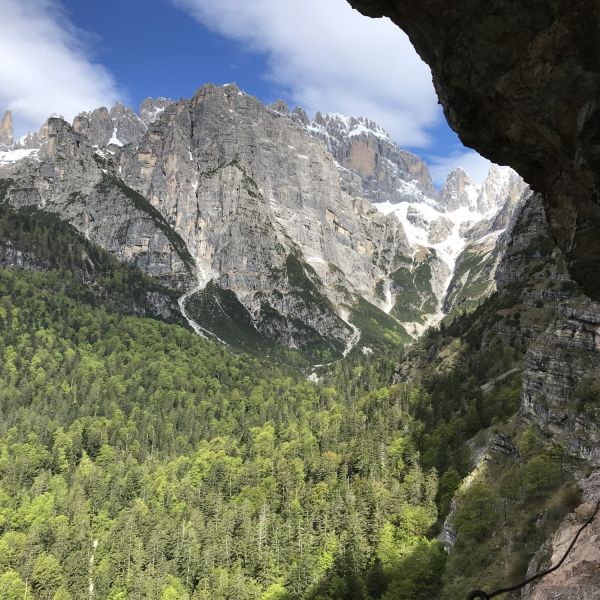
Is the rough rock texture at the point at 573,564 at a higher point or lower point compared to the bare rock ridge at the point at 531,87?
lower

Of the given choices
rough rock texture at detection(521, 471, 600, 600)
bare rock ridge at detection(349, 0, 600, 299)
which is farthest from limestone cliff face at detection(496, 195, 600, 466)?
bare rock ridge at detection(349, 0, 600, 299)

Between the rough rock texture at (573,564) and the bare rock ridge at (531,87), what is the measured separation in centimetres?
1091

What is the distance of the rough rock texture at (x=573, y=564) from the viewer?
1803cm

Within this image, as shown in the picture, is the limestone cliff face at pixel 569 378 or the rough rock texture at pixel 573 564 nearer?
the rough rock texture at pixel 573 564

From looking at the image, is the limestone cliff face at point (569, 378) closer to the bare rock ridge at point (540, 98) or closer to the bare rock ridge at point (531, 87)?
the bare rock ridge at point (540, 98)

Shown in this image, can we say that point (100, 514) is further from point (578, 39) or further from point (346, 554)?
point (578, 39)

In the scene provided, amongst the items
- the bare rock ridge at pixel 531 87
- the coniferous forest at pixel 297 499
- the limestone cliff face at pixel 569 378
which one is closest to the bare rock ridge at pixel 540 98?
the bare rock ridge at pixel 531 87

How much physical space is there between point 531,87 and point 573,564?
18388 mm

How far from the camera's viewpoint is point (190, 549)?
89.9 m

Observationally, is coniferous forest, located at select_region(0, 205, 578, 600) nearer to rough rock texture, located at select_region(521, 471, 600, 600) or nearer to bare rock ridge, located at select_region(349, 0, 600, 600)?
rough rock texture, located at select_region(521, 471, 600, 600)

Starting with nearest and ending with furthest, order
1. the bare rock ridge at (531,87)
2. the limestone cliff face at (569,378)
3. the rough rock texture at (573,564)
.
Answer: the bare rock ridge at (531,87) → the rough rock texture at (573,564) → the limestone cliff face at (569,378)

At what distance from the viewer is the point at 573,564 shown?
64.9 feet

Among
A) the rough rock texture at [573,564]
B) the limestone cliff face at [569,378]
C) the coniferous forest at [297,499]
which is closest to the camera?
the rough rock texture at [573,564]

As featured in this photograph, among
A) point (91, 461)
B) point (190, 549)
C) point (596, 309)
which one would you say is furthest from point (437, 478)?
point (91, 461)
